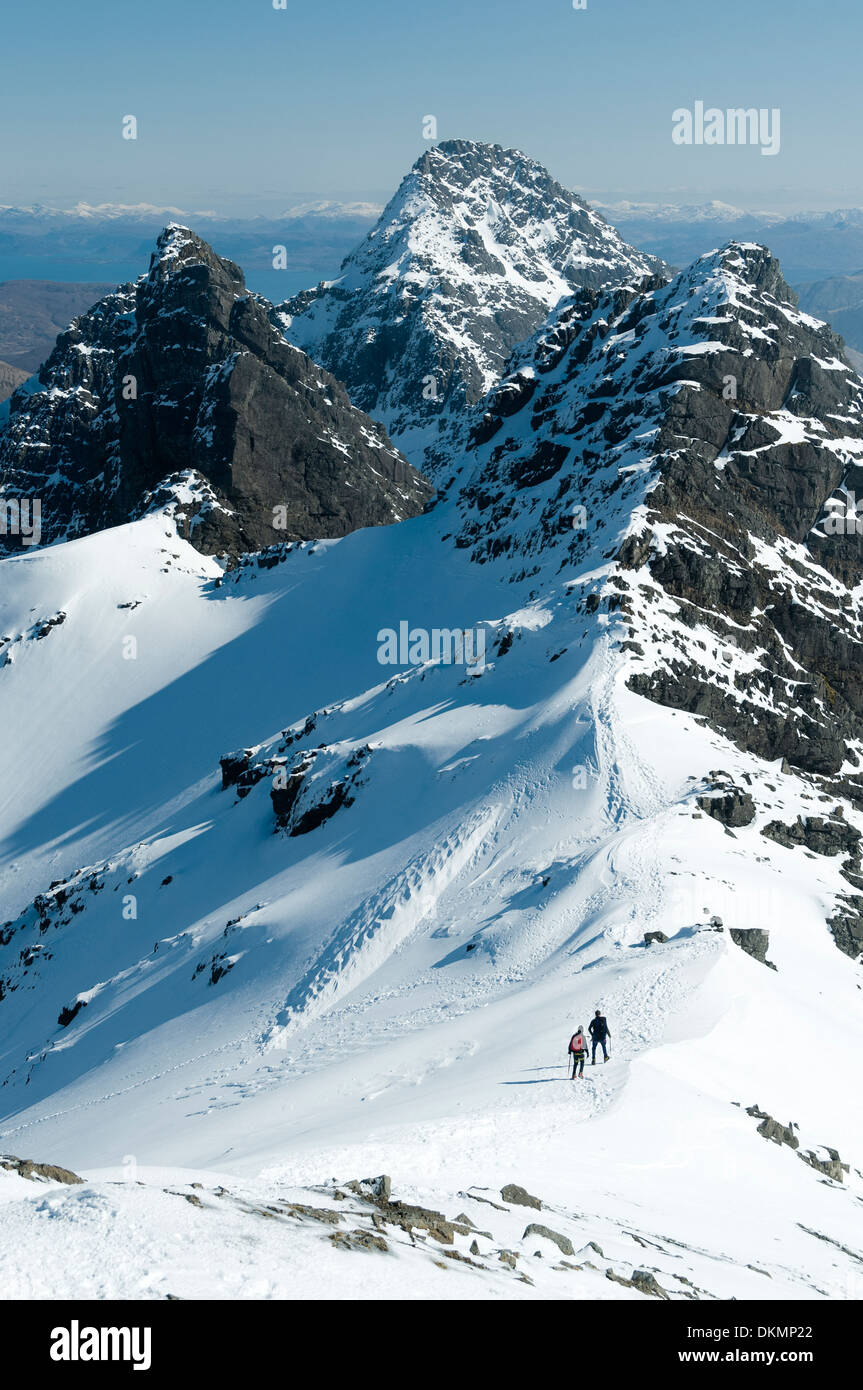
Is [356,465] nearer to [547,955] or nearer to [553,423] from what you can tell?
[553,423]

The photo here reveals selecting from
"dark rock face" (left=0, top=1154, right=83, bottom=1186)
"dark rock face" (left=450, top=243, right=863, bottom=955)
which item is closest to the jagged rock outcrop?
"dark rock face" (left=450, top=243, right=863, bottom=955)

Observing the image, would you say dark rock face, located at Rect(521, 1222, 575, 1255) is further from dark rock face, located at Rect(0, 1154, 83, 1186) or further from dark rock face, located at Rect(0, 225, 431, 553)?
dark rock face, located at Rect(0, 225, 431, 553)

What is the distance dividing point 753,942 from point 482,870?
39.7ft

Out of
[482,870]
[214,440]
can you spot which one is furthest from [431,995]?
[214,440]

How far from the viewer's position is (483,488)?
110 meters

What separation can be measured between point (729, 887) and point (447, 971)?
1182 centimetres

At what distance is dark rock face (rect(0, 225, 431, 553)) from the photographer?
13025 cm

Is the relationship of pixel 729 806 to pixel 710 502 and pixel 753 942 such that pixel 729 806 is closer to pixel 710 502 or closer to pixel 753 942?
pixel 753 942

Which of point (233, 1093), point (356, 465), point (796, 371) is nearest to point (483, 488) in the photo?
point (796, 371)

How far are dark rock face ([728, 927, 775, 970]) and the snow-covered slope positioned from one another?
0.15 meters

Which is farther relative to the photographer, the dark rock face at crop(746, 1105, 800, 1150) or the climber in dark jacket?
the climber in dark jacket

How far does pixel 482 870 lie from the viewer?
44.1 meters

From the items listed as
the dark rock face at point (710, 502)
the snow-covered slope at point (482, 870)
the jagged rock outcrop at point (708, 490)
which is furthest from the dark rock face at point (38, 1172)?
the jagged rock outcrop at point (708, 490)

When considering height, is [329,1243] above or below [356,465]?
below
